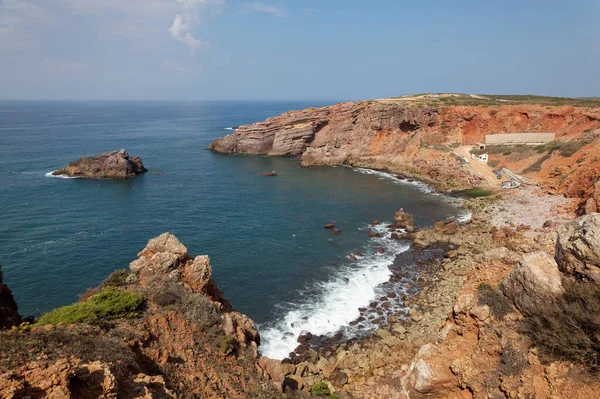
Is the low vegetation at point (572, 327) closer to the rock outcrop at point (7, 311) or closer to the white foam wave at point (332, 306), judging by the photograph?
the white foam wave at point (332, 306)

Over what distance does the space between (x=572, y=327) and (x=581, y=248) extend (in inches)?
94.6

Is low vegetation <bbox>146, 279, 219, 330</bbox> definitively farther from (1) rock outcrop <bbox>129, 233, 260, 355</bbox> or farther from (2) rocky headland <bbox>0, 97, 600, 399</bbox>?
(1) rock outcrop <bbox>129, 233, 260, 355</bbox>

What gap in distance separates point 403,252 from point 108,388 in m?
34.4

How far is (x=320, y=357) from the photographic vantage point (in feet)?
79.1

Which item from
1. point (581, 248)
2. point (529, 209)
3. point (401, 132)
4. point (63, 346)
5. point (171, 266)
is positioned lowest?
point (529, 209)

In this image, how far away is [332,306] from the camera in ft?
99.4

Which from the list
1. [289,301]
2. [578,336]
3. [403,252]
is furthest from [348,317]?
[578,336]

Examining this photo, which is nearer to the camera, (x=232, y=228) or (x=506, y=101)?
(x=232, y=228)

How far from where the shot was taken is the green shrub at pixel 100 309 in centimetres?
1408

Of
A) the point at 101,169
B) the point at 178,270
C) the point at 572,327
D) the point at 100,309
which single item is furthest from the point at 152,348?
the point at 101,169

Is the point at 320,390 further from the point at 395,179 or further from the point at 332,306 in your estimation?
→ the point at 395,179

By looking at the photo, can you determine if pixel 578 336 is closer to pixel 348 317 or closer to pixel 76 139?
pixel 348 317

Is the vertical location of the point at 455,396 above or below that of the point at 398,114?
below

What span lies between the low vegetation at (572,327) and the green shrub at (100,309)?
15324 millimetres
